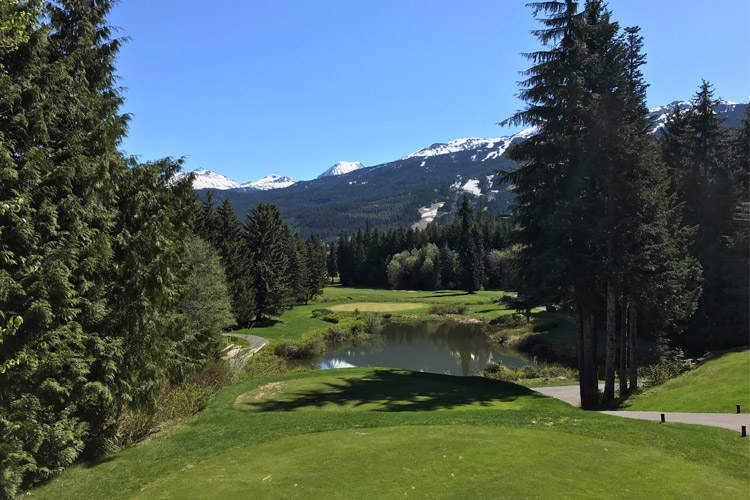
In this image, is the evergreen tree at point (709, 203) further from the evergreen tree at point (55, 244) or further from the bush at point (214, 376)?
the evergreen tree at point (55, 244)

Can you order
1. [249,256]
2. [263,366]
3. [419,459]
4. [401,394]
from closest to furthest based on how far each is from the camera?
[419,459] → [401,394] → [263,366] → [249,256]

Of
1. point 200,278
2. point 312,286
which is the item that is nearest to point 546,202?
point 200,278

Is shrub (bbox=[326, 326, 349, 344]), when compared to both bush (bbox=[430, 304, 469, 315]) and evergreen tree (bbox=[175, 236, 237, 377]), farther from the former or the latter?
bush (bbox=[430, 304, 469, 315])

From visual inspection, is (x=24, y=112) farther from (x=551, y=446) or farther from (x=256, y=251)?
(x=256, y=251)

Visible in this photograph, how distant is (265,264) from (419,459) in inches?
1549

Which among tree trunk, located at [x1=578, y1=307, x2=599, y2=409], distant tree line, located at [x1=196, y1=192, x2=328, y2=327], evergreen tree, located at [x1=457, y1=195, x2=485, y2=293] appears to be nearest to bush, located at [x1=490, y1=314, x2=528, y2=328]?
distant tree line, located at [x1=196, y1=192, x2=328, y2=327]

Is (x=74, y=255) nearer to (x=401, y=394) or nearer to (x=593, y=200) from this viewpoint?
(x=401, y=394)

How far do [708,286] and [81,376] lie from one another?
114 ft

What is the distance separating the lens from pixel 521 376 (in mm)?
26453

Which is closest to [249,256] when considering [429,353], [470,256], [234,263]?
[234,263]

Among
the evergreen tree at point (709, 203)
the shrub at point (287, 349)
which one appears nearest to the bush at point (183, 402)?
the shrub at point (287, 349)

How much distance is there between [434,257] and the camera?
3831 inches

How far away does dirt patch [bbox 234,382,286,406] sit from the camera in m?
15.2

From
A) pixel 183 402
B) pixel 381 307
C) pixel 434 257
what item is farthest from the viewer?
pixel 434 257
